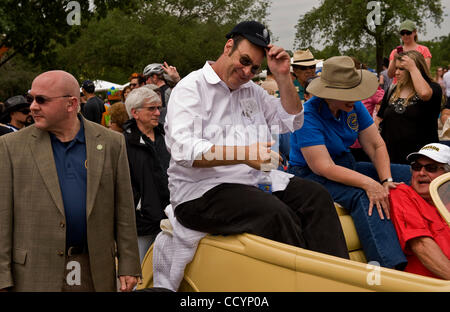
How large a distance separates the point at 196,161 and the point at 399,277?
1.07 meters

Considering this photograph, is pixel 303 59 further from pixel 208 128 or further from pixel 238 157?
pixel 238 157

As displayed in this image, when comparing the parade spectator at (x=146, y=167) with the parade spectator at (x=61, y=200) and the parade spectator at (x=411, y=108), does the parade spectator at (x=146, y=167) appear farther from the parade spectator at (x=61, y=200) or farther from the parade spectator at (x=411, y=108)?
the parade spectator at (x=411, y=108)

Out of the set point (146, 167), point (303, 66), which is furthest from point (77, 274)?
point (303, 66)

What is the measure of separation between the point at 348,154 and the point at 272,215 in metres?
1.32

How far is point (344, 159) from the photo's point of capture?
3.65 metres

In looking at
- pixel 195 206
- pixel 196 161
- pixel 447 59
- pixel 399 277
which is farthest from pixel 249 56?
pixel 447 59

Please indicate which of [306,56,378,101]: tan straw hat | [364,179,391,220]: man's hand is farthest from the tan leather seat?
[306,56,378,101]: tan straw hat

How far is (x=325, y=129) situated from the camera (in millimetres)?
3555

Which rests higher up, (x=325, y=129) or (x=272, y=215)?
(x=325, y=129)

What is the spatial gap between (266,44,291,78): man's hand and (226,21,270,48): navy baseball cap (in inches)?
1.9

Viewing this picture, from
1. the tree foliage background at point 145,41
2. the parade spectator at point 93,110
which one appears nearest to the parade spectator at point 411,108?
the parade spectator at point 93,110

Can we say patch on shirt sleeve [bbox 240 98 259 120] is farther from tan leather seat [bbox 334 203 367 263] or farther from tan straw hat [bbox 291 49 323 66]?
tan straw hat [bbox 291 49 323 66]

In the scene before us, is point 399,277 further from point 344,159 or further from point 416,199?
point 344,159

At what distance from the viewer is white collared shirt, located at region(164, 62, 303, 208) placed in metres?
2.62
